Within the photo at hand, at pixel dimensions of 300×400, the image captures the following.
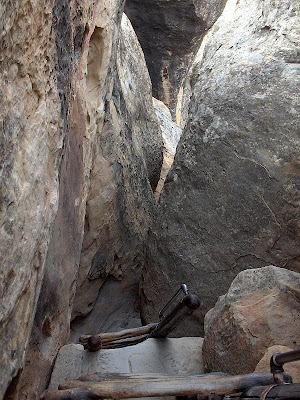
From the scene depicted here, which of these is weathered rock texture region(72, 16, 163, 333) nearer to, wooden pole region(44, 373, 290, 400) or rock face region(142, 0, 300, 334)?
rock face region(142, 0, 300, 334)

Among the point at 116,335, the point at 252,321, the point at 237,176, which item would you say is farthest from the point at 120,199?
the point at 252,321

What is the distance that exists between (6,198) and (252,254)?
2.33m

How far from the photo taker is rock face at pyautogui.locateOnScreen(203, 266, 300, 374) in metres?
2.11

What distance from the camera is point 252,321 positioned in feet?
7.17

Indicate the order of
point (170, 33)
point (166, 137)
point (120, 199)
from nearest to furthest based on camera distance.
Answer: point (120, 199), point (166, 137), point (170, 33)

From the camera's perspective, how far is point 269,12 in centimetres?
381

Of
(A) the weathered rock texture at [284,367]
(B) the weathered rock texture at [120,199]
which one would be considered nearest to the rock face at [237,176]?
(B) the weathered rock texture at [120,199]

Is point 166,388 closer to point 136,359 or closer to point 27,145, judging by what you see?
point 27,145

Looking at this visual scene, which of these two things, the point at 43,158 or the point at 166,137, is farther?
the point at 166,137

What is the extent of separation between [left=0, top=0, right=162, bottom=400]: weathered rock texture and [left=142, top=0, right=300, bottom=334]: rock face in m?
0.92

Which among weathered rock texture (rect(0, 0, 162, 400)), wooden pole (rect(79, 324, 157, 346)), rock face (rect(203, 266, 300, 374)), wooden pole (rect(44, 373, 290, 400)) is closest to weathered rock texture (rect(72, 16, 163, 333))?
weathered rock texture (rect(0, 0, 162, 400))

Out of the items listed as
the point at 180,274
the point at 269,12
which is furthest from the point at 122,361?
the point at 269,12

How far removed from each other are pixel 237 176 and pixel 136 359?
1.35 metres

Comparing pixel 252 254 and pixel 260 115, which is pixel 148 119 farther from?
pixel 252 254
